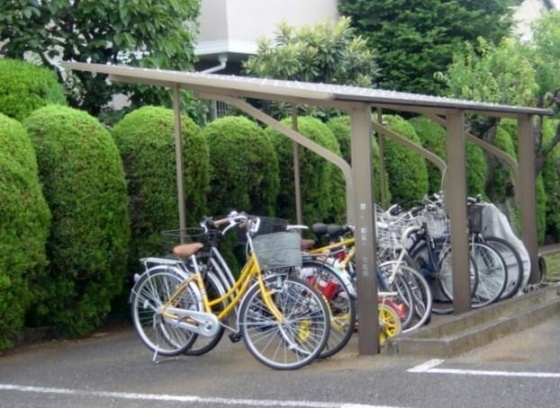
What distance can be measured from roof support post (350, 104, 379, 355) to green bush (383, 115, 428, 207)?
20.0 ft

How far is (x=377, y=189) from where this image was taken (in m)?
13.9

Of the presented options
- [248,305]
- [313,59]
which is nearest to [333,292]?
[248,305]

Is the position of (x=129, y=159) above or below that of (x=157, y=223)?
above

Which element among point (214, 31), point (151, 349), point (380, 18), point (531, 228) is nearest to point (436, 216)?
point (531, 228)

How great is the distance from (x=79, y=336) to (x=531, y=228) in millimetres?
5516

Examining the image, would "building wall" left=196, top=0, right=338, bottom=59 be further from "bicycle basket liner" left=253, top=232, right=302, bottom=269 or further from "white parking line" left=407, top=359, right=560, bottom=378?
"white parking line" left=407, top=359, right=560, bottom=378

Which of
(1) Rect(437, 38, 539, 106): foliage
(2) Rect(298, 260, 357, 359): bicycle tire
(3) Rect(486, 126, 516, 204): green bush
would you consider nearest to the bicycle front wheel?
(2) Rect(298, 260, 357, 359): bicycle tire

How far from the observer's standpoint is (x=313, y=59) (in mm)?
17109

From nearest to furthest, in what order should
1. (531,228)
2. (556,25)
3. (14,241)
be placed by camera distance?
(14,241) < (531,228) < (556,25)

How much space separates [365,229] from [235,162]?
3.27m

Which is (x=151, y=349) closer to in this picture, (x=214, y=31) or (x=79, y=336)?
(x=79, y=336)

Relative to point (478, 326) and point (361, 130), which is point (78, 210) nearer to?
point (361, 130)

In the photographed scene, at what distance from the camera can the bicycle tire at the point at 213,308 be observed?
902cm

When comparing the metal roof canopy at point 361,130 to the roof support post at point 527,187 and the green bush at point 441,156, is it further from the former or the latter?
the green bush at point 441,156
